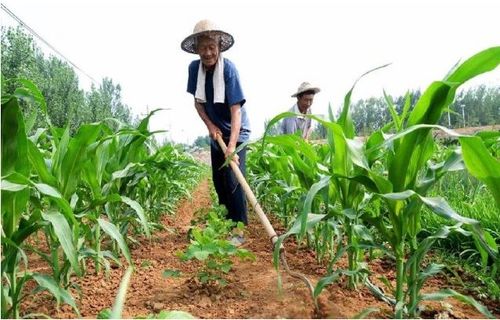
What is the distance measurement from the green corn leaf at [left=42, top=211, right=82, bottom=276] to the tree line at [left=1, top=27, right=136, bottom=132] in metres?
9.32

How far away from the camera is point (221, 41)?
3.39 meters

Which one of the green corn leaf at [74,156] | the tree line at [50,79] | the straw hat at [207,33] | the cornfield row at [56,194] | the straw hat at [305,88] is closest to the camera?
the cornfield row at [56,194]

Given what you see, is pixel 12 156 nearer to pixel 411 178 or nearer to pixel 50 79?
pixel 411 178

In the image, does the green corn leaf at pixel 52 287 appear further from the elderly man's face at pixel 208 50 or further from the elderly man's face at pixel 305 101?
the elderly man's face at pixel 305 101

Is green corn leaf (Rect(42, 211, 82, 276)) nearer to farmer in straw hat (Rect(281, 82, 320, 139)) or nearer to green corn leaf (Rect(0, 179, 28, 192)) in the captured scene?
green corn leaf (Rect(0, 179, 28, 192))

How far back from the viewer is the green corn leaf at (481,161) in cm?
112

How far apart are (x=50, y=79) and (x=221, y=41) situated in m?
16.8

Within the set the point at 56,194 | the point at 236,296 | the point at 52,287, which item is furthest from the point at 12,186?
the point at 236,296

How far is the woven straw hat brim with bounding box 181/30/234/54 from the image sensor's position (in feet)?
10.3

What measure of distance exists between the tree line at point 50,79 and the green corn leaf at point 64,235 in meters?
9.32

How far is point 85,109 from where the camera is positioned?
19.5 metres

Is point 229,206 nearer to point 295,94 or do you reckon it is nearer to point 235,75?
point 235,75

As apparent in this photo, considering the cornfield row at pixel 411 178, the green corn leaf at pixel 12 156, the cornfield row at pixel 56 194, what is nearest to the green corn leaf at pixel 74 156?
the cornfield row at pixel 56 194

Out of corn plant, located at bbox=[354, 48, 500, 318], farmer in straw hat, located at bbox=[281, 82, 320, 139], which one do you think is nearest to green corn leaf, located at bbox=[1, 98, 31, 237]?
corn plant, located at bbox=[354, 48, 500, 318]
